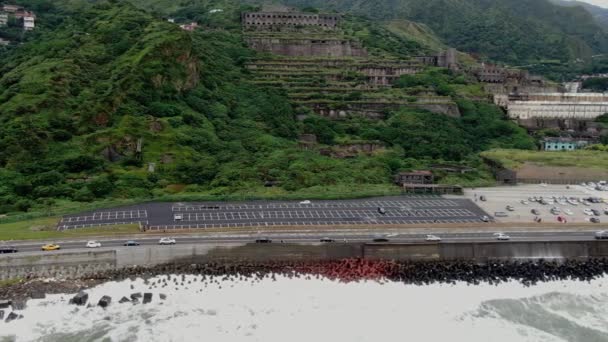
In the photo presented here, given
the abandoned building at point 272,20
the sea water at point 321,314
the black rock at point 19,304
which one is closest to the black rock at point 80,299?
the sea water at point 321,314

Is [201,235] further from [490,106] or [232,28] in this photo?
[232,28]

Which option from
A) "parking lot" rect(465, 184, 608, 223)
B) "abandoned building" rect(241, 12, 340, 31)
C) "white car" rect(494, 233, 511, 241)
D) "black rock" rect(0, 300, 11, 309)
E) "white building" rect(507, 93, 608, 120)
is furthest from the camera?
"abandoned building" rect(241, 12, 340, 31)

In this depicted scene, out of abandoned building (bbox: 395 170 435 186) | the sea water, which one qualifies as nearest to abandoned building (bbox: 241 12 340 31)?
abandoned building (bbox: 395 170 435 186)

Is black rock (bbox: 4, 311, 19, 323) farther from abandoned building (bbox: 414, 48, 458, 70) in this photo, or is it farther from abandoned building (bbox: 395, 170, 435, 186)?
abandoned building (bbox: 414, 48, 458, 70)

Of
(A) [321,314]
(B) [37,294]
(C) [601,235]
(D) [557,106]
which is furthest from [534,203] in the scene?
(B) [37,294]

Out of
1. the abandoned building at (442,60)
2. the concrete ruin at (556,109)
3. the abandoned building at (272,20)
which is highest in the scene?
the abandoned building at (272,20)

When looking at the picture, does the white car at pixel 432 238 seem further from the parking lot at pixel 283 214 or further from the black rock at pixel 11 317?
the black rock at pixel 11 317
